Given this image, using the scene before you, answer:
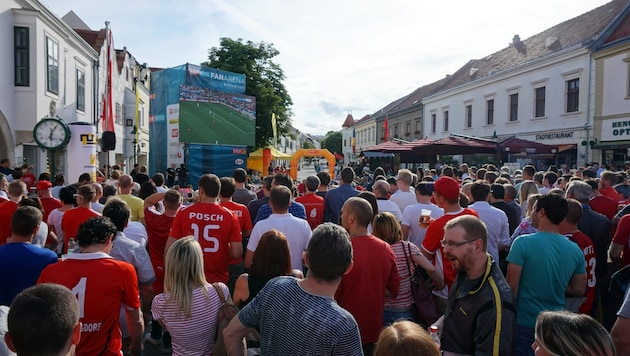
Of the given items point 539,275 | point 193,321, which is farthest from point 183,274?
point 539,275

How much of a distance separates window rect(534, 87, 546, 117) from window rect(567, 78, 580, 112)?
1.85 metres

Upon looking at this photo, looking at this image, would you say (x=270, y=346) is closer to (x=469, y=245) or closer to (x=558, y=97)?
(x=469, y=245)

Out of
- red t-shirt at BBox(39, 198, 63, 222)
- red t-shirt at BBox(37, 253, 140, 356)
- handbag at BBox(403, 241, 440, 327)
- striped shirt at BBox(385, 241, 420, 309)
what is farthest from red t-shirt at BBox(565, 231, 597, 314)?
red t-shirt at BBox(39, 198, 63, 222)

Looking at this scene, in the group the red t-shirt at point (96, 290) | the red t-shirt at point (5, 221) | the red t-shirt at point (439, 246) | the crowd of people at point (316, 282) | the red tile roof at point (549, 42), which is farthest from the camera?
the red tile roof at point (549, 42)

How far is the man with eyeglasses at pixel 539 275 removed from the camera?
3051mm

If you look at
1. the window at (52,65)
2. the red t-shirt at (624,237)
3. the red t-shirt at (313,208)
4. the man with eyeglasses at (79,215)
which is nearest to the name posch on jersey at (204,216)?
the man with eyeglasses at (79,215)

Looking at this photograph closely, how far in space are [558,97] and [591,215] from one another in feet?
67.5

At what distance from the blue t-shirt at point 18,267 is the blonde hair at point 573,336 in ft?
10.9

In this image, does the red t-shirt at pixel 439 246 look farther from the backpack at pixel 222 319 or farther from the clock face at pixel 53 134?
the clock face at pixel 53 134

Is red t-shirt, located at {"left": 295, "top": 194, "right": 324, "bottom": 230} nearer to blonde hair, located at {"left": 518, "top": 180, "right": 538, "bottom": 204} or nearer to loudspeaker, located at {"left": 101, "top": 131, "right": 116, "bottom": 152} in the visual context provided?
blonde hair, located at {"left": 518, "top": 180, "right": 538, "bottom": 204}

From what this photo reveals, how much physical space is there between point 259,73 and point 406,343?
3096cm

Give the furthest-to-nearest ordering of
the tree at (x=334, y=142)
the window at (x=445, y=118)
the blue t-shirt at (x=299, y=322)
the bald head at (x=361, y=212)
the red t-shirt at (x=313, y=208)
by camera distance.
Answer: the tree at (x=334, y=142) → the window at (x=445, y=118) → the red t-shirt at (x=313, y=208) → the bald head at (x=361, y=212) → the blue t-shirt at (x=299, y=322)

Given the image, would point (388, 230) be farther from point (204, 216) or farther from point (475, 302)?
point (204, 216)

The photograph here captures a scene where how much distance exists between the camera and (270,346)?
7.11 ft
